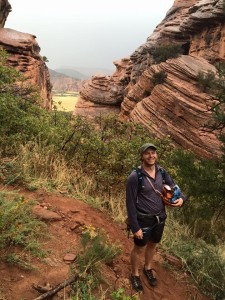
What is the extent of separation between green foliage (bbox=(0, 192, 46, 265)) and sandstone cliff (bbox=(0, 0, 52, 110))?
1549 centimetres

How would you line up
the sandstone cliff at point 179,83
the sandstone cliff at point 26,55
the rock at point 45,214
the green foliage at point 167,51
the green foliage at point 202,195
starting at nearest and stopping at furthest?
the rock at point 45,214, the green foliage at point 202,195, the sandstone cliff at point 26,55, the sandstone cliff at point 179,83, the green foliage at point 167,51

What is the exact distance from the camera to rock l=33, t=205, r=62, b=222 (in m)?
4.82

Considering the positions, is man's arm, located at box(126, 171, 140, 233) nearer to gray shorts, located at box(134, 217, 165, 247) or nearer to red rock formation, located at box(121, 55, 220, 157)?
gray shorts, located at box(134, 217, 165, 247)

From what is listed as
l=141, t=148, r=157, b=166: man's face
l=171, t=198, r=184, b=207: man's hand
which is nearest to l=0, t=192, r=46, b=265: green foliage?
l=141, t=148, r=157, b=166: man's face

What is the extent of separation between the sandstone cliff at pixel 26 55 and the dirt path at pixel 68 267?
47.2 feet

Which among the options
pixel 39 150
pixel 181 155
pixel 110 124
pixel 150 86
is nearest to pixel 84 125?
pixel 39 150

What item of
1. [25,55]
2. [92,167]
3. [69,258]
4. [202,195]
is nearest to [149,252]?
[69,258]

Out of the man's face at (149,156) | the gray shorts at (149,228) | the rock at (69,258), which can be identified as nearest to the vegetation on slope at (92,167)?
the gray shorts at (149,228)

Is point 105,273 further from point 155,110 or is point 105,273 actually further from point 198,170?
point 155,110

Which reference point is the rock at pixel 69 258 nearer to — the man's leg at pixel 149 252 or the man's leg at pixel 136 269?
the man's leg at pixel 136 269

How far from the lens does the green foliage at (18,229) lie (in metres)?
3.76

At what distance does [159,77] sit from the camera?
26.4 meters

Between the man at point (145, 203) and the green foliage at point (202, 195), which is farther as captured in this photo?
the green foliage at point (202, 195)

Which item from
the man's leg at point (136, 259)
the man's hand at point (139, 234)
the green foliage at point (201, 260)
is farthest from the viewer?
the green foliage at point (201, 260)
